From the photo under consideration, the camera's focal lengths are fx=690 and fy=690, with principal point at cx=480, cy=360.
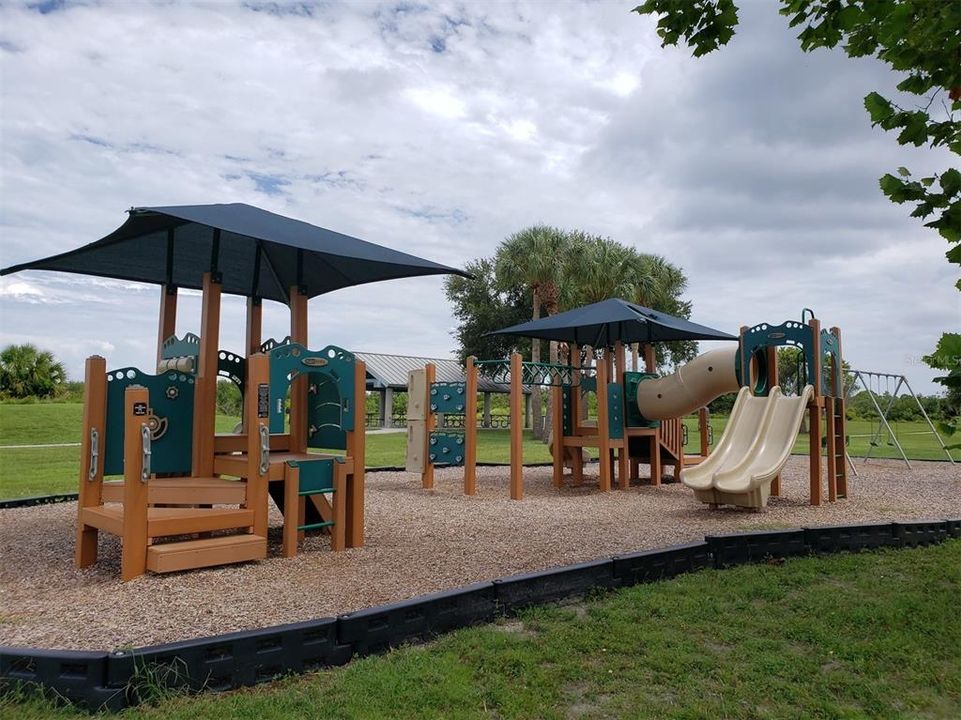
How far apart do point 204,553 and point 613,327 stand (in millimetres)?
8691

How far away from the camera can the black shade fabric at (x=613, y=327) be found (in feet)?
34.8

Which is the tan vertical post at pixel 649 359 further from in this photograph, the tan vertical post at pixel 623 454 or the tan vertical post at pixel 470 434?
the tan vertical post at pixel 470 434

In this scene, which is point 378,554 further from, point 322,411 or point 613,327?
point 613,327

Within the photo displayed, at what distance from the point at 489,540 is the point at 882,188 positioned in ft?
14.9

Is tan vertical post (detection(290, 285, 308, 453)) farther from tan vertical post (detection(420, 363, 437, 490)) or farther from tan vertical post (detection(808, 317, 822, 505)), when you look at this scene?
tan vertical post (detection(808, 317, 822, 505))

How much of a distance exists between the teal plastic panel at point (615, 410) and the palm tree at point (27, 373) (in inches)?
1040

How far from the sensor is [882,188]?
2.59 meters

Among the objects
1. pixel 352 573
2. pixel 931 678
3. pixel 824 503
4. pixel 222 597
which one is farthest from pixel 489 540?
pixel 824 503

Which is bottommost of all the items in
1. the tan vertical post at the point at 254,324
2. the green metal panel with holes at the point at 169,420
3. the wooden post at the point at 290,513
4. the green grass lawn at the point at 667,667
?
the green grass lawn at the point at 667,667

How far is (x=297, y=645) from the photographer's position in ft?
10.4

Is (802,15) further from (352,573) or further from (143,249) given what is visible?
(143,249)

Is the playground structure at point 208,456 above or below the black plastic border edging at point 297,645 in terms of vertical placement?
above

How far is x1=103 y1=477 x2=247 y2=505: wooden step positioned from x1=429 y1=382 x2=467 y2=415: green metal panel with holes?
4.98 m

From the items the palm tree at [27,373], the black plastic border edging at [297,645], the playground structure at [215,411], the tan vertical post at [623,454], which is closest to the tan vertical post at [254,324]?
the playground structure at [215,411]
